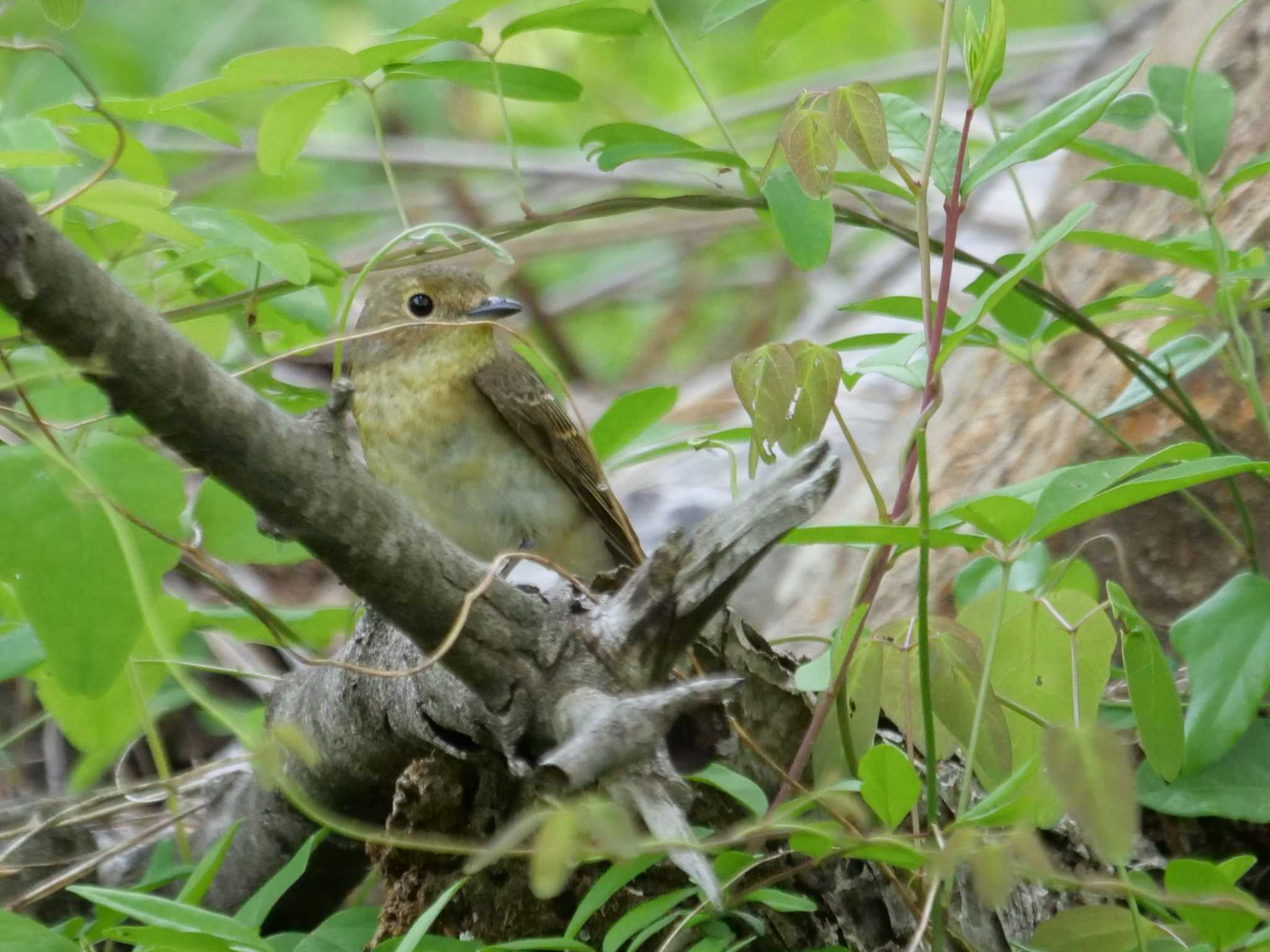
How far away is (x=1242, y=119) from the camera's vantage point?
425 cm

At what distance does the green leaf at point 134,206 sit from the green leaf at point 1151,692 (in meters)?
1.50

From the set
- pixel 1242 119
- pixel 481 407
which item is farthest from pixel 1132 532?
pixel 481 407

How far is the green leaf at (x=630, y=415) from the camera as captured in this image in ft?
10.0

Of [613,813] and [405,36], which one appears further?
[405,36]

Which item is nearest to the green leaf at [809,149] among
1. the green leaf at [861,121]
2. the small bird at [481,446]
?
the green leaf at [861,121]

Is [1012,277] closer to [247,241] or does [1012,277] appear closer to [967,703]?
[967,703]

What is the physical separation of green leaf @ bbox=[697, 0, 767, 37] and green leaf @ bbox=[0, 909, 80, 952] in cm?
179

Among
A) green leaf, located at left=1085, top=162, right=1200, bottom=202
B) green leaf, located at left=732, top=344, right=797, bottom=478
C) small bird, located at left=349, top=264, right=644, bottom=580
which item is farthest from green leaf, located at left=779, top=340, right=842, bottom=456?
small bird, located at left=349, top=264, right=644, bottom=580

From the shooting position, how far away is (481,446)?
159 inches

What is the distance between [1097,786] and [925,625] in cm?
50

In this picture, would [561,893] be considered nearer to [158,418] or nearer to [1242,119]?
[158,418]

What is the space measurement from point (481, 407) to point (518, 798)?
1724 mm

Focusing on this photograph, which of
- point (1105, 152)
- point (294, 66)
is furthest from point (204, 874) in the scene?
point (1105, 152)

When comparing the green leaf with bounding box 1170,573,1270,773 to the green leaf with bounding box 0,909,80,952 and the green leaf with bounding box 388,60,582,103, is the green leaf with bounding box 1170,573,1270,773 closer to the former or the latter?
the green leaf with bounding box 388,60,582,103
